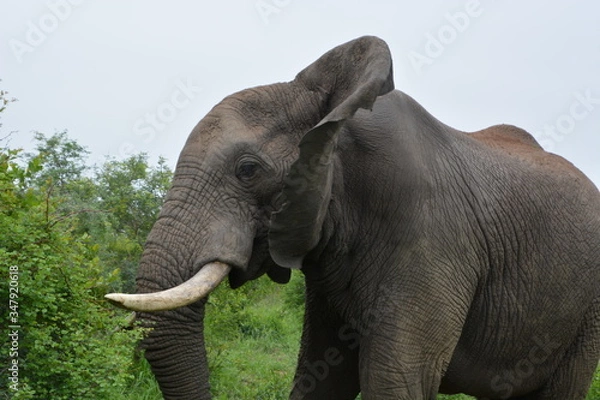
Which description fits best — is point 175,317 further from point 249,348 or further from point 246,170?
point 249,348

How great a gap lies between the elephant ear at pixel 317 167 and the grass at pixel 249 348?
2918 mm

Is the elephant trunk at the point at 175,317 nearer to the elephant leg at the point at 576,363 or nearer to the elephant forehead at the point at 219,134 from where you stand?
the elephant forehead at the point at 219,134

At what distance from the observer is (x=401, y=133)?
4945 mm

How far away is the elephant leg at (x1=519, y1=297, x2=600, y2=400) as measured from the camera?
229 inches

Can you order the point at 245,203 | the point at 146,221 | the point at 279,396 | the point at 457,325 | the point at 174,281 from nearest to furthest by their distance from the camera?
the point at 174,281 < the point at 245,203 < the point at 457,325 < the point at 279,396 < the point at 146,221

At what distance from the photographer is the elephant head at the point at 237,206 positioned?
14.3 feet


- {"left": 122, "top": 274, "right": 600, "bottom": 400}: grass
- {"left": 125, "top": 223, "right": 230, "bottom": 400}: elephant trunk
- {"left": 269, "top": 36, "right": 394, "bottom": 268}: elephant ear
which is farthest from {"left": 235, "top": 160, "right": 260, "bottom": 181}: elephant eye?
{"left": 122, "top": 274, "right": 600, "bottom": 400}: grass

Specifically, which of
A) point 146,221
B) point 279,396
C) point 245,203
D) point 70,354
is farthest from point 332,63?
point 146,221

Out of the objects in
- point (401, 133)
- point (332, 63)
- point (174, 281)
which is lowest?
point (174, 281)

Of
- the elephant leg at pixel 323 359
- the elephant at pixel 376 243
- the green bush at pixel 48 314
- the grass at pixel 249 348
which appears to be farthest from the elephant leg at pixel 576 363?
the green bush at pixel 48 314

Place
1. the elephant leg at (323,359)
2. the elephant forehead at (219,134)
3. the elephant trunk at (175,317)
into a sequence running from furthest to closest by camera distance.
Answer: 1. the elephant leg at (323,359)
2. the elephant forehead at (219,134)
3. the elephant trunk at (175,317)

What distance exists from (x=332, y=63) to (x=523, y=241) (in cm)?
149

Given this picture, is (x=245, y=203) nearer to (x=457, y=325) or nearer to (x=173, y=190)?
(x=173, y=190)

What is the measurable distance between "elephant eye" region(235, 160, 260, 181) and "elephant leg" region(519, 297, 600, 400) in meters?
2.45
